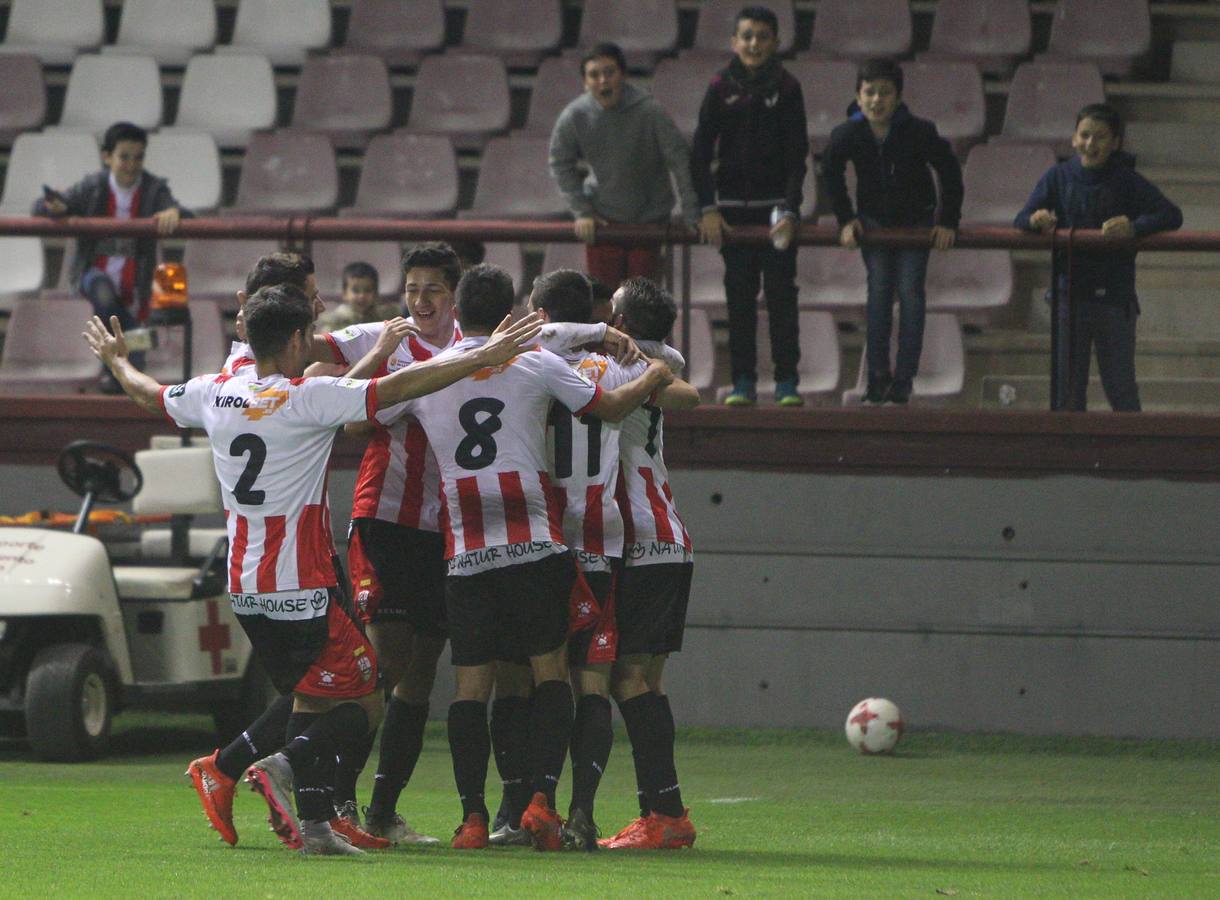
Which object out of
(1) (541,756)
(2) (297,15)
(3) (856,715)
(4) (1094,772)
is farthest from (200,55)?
(1) (541,756)

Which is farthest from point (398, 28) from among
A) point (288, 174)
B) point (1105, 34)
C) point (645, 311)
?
point (645, 311)

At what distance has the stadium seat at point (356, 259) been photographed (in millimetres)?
12414

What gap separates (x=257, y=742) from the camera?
5922 mm

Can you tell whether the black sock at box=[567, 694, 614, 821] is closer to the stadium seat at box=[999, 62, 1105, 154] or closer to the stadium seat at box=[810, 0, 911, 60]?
the stadium seat at box=[999, 62, 1105, 154]

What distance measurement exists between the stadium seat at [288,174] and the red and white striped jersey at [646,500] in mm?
6966

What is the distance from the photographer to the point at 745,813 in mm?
7344

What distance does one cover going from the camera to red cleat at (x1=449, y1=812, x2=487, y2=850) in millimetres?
5953

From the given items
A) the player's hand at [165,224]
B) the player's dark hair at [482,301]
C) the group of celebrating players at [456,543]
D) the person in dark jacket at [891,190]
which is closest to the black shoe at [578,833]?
the group of celebrating players at [456,543]

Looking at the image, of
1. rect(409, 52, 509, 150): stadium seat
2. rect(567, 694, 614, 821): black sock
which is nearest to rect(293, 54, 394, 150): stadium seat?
rect(409, 52, 509, 150): stadium seat

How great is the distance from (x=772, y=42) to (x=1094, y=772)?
3722mm

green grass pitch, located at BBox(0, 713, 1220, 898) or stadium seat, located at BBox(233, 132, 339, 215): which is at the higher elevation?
stadium seat, located at BBox(233, 132, 339, 215)

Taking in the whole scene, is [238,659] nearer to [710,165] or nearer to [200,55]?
[710,165]

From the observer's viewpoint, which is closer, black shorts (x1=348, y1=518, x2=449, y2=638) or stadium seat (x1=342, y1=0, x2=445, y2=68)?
black shorts (x1=348, y1=518, x2=449, y2=638)

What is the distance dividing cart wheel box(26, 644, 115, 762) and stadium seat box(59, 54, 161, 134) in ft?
21.0
